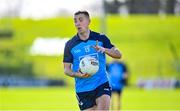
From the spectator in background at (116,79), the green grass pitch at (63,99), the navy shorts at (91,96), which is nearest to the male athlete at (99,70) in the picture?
the navy shorts at (91,96)

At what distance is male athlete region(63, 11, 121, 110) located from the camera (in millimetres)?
11041

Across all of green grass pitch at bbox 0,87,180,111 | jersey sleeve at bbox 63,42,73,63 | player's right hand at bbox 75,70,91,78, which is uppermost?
jersey sleeve at bbox 63,42,73,63

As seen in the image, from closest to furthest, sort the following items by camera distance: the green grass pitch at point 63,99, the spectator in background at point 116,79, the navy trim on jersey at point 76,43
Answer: the navy trim on jersey at point 76,43, the spectator in background at point 116,79, the green grass pitch at point 63,99

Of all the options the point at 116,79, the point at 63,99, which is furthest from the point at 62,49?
the point at 116,79

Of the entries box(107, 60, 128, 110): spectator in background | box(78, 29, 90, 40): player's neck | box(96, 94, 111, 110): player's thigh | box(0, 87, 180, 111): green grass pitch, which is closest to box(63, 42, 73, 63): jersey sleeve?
box(78, 29, 90, 40): player's neck

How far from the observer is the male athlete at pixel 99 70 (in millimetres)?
11041

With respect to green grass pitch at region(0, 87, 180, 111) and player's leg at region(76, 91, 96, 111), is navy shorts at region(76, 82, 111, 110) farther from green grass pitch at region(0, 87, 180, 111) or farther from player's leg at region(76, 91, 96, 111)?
green grass pitch at region(0, 87, 180, 111)

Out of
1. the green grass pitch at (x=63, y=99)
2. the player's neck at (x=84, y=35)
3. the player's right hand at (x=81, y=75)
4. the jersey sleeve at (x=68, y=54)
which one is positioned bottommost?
the green grass pitch at (x=63, y=99)

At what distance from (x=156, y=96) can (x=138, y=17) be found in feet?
37.7

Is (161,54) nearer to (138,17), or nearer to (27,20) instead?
(138,17)

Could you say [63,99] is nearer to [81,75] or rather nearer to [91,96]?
[91,96]

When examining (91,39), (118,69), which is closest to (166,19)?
(118,69)

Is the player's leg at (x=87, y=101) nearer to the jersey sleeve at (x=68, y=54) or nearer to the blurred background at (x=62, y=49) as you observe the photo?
the jersey sleeve at (x=68, y=54)

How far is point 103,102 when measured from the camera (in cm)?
1101
